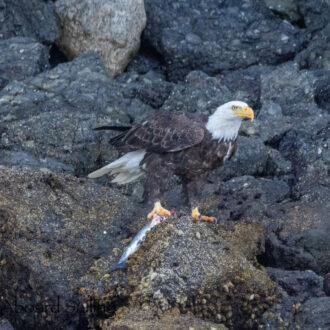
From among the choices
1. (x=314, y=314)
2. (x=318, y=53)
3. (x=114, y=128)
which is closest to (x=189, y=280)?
(x=314, y=314)

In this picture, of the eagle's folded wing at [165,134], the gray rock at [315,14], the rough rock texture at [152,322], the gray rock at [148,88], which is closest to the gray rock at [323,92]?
the gray rock at [315,14]

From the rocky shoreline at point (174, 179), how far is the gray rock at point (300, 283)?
0.5 inches

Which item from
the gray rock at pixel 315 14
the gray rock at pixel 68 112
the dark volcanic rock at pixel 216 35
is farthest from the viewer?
the gray rock at pixel 315 14

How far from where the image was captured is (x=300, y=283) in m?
5.43

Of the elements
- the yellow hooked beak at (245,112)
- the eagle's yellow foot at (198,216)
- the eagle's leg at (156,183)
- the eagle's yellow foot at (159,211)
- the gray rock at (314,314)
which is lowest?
the eagle's yellow foot at (198,216)

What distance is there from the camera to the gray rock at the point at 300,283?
5323 millimetres

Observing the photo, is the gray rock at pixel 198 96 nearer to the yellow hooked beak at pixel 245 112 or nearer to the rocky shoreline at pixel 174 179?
the rocky shoreline at pixel 174 179

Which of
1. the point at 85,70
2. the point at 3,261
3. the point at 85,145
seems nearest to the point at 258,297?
the point at 3,261

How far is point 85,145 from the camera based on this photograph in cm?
730

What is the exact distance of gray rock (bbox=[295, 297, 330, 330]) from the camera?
16.1ft

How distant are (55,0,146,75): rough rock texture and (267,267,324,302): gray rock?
4561mm

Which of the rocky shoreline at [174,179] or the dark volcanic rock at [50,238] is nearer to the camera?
the rocky shoreline at [174,179]

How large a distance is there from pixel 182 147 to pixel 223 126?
0.40 meters

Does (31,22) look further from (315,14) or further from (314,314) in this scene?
(314,314)
